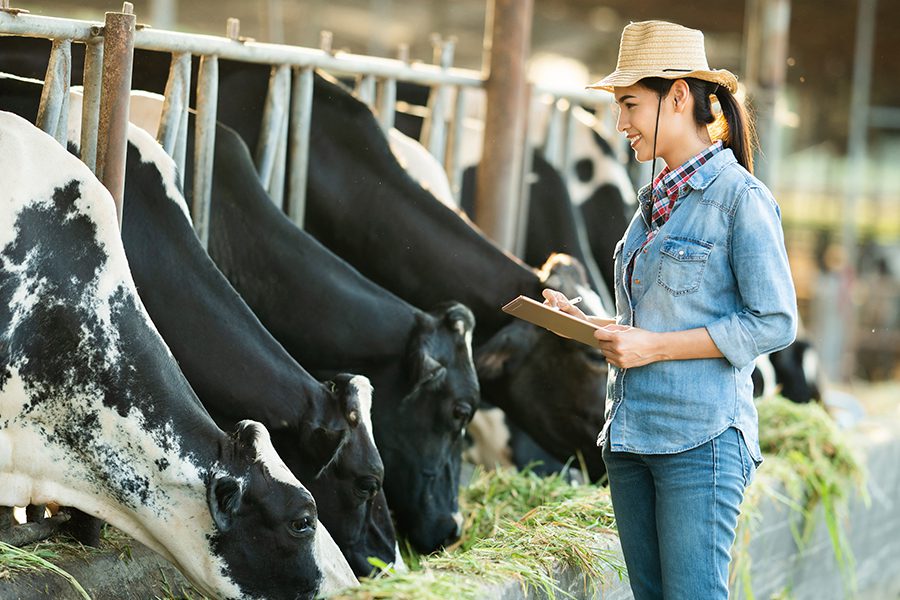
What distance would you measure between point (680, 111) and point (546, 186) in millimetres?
3398

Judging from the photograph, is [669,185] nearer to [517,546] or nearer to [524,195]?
[517,546]

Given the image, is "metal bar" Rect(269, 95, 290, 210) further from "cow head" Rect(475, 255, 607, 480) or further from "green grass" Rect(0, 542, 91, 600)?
"green grass" Rect(0, 542, 91, 600)

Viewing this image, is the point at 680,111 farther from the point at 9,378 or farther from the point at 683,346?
the point at 9,378

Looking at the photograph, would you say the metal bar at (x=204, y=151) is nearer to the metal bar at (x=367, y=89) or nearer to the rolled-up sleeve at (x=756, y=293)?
the metal bar at (x=367, y=89)

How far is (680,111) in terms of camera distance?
266cm

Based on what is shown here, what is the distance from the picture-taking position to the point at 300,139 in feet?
14.9

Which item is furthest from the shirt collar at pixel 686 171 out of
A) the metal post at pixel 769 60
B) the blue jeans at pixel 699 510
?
the metal post at pixel 769 60

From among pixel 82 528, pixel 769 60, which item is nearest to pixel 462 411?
pixel 82 528

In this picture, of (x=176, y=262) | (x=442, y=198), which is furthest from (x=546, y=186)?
(x=176, y=262)

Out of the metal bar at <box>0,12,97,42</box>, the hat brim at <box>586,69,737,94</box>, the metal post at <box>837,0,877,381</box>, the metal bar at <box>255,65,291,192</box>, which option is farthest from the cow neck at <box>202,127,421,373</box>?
the metal post at <box>837,0,877,381</box>

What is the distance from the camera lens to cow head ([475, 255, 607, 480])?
177 inches

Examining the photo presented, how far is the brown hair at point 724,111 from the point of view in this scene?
2.67 meters

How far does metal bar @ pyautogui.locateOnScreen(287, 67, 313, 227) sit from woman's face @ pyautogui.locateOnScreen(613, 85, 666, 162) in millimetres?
2060

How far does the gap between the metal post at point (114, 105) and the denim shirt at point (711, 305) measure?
1401mm
